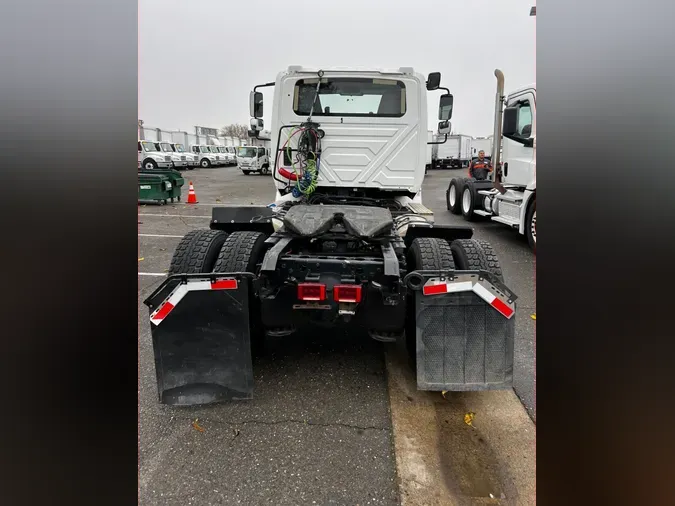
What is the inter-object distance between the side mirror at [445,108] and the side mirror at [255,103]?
83.9 inches

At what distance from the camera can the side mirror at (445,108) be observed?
461cm

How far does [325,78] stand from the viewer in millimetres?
4309

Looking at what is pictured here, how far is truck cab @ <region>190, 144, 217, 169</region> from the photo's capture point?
1444 inches

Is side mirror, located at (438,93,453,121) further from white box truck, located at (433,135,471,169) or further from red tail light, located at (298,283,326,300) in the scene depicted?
white box truck, located at (433,135,471,169)

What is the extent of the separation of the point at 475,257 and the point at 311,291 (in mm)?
1262

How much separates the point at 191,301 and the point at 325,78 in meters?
2.88

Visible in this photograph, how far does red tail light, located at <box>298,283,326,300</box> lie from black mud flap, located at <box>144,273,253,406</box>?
392 mm

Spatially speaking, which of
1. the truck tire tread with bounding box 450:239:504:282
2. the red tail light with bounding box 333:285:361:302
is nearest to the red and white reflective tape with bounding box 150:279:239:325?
the red tail light with bounding box 333:285:361:302

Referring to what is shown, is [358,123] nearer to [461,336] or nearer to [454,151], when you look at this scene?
[461,336]

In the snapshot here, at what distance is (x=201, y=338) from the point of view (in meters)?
2.70
